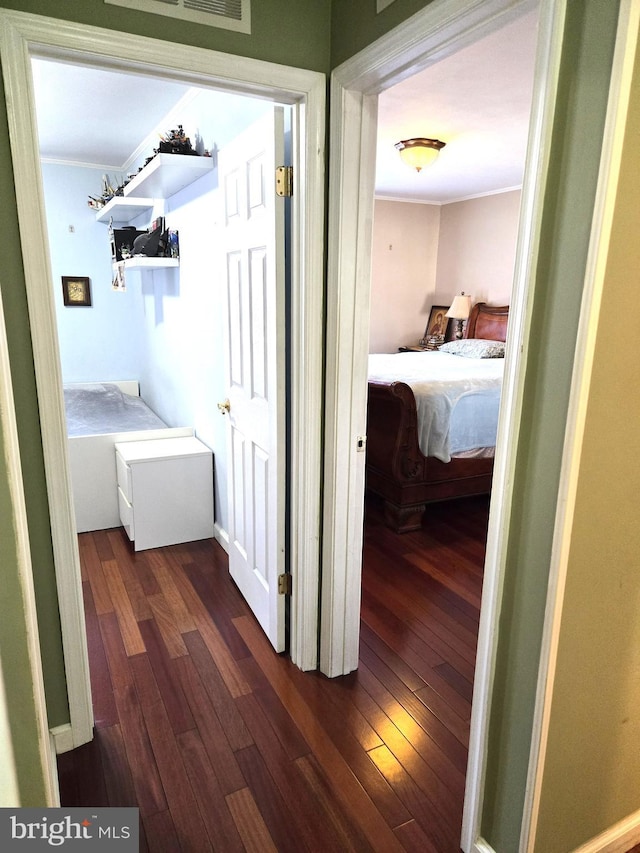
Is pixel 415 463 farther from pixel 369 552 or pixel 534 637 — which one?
pixel 534 637

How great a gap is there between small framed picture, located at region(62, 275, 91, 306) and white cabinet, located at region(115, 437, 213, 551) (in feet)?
8.18

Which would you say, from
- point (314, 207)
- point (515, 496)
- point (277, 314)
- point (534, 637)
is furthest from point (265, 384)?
point (534, 637)

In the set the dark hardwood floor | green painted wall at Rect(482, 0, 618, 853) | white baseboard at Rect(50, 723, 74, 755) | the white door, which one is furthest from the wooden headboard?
white baseboard at Rect(50, 723, 74, 755)

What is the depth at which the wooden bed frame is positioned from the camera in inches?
136

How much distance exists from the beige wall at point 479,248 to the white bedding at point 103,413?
12.7ft

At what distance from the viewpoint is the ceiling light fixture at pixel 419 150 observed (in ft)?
13.3

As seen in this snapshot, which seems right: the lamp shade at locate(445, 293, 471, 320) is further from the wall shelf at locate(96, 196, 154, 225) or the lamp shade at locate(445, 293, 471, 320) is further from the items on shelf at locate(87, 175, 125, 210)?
the items on shelf at locate(87, 175, 125, 210)

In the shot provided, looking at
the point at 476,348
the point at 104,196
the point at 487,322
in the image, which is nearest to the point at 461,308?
the point at 487,322

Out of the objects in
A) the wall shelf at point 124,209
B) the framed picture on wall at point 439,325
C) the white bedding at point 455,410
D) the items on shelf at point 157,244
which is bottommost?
the white bedding at point 455,410

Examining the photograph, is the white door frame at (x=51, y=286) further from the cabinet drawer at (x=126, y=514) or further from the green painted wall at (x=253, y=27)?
the cabinet drawer at (x=126, y=514)

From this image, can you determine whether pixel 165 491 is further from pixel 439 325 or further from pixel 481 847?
pixel 439 325

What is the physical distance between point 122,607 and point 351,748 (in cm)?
133

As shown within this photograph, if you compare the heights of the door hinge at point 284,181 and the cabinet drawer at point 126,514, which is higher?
the door hinge at point 284,181

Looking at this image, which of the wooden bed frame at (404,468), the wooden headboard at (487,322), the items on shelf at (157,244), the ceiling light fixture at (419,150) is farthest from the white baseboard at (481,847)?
the wooden headboard at (487,322)
